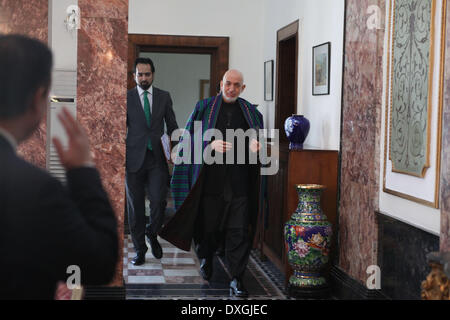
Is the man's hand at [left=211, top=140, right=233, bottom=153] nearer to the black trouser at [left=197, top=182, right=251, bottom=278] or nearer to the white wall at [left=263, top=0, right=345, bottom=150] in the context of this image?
the black trouser at [left=197, top=182, right=251, bottom=278]

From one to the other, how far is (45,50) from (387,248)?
136 inches

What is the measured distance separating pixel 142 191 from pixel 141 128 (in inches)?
21.2

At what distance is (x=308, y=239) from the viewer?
190 inches

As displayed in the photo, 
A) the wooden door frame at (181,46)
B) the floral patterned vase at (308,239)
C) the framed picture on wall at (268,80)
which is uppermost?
the wooden door frame at (181,46)

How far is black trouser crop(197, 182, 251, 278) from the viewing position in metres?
5.05

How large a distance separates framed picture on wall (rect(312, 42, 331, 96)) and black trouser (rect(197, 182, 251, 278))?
1192mm

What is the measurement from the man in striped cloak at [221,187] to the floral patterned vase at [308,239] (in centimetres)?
37

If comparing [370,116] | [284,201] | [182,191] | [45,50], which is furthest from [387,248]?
[45,50]

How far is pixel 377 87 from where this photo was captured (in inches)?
172

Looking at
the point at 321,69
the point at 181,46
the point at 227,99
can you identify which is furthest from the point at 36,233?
the point at 181,46

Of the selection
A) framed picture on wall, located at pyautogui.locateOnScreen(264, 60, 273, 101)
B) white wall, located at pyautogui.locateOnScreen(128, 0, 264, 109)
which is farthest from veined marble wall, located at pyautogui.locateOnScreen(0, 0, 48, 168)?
white wall, located at pyautogui.locateOnScreen(128, 0, 264, 109)

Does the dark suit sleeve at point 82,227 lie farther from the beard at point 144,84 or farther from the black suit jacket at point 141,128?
the beard at point 144,84

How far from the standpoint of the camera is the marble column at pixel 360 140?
173 inches

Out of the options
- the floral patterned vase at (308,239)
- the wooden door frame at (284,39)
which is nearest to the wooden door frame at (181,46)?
the wooden door frame at (284,39)
